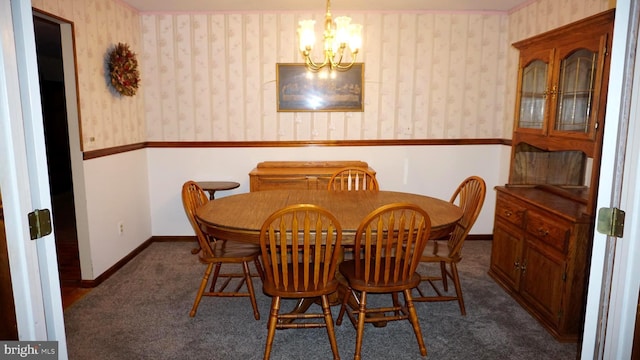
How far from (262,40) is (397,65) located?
1.36m

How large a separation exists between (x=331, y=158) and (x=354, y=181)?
63 cm

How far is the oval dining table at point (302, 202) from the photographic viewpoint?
2.26 meters

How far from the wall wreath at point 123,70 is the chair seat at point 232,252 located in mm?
1689

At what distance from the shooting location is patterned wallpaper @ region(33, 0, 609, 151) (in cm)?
411

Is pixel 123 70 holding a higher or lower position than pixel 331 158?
higher

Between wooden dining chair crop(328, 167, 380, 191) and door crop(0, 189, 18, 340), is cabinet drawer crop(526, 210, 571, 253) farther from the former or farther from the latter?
door crop(0, 189, 18, 340)

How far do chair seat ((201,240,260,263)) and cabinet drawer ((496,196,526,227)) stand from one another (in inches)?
70.5

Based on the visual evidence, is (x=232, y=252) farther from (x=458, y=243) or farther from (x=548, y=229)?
(x=548, y=229)

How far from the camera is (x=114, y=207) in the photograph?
358 cm

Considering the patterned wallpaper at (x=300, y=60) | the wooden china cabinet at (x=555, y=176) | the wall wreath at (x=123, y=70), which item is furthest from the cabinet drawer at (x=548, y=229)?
the wall wreath at (x=123, y=70)

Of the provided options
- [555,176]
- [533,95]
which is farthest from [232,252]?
[555,176]

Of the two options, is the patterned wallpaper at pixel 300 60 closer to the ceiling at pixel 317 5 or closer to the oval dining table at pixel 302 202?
the ceiling at pixel 317 5

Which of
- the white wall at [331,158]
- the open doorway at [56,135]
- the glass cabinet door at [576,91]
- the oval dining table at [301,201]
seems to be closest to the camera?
the oval dining table at [301,201]

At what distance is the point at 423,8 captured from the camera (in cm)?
404
